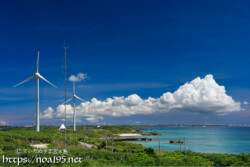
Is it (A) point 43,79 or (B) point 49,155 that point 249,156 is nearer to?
(B) point 49,155

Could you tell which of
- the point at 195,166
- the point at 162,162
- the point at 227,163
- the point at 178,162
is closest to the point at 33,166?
the point at 162,162

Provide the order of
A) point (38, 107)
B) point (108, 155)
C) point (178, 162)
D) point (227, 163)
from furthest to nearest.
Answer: point (38, 107), point (227, 163), point (108, 155), point (178, 162)

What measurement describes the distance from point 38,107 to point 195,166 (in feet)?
135

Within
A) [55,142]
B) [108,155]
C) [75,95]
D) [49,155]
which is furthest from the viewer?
[75,95]

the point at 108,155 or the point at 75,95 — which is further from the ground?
the point at 75,95

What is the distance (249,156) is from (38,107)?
133 feet

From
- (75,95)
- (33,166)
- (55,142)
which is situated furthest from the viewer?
(75,95)

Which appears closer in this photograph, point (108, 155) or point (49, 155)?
point (49, 155)

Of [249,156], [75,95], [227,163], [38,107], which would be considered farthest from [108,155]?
A: [75,95]

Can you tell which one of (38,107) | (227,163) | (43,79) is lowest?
(227,163)

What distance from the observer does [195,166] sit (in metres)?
15.8

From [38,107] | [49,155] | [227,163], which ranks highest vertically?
[38,107]

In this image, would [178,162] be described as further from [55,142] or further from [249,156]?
[55,142]

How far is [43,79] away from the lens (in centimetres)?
5050
